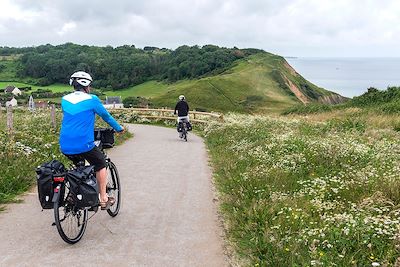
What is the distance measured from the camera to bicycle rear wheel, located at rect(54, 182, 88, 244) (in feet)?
17.2

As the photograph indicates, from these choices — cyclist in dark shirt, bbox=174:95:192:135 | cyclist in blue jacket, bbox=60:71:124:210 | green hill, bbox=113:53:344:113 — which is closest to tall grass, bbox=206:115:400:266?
cyclist in blue jacket, bbox=60:71:124:210

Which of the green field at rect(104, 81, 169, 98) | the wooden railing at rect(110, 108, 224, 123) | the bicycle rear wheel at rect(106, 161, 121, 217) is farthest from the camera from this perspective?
the green field at rect(104, 81, 169, 98)

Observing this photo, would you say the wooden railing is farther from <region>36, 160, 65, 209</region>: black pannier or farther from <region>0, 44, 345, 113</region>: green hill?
<region>0, 44, 345, 113</region>: green hill

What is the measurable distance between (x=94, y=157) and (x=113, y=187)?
1381 mm

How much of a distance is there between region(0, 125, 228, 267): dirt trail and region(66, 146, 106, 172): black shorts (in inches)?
42.8

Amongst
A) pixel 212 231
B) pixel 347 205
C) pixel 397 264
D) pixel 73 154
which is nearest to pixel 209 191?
pixel 212 231

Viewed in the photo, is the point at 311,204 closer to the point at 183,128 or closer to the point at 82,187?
the point at 82,187

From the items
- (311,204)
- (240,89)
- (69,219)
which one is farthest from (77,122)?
(240,89)

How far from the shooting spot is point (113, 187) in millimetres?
6996

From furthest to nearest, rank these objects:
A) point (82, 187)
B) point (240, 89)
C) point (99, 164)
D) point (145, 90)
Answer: point (145, 90), point (240, 89), point (99, 164), point (82, 187)

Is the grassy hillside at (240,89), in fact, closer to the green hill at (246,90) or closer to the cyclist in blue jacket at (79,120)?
the green hill at (246,90)

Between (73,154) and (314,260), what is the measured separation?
347 cm

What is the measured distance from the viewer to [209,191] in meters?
9.09

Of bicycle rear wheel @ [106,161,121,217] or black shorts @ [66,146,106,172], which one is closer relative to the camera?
black shorts @ [66,146,106,172]
